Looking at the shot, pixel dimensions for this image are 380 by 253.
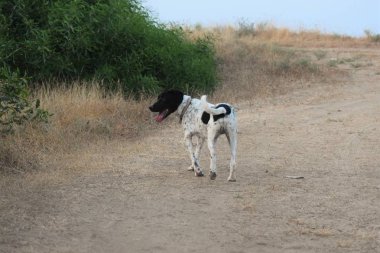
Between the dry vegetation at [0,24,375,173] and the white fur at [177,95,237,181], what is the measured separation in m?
1.98

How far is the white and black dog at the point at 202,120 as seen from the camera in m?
8.20

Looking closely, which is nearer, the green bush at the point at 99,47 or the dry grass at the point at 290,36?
the green bush at the point at 99,47

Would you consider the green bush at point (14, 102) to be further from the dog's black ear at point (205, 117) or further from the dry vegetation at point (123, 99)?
the dog's black ear at point (205, 117)

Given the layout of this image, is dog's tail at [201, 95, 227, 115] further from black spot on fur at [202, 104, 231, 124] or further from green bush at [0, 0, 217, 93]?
green bush at [0, 0, 217, 93]

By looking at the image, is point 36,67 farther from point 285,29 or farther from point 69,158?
point 285,29

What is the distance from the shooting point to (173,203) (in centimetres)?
713

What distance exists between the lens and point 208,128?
8.32 m

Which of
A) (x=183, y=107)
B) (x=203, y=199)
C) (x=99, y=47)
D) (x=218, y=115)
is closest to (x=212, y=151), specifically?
(x=218, y=115)

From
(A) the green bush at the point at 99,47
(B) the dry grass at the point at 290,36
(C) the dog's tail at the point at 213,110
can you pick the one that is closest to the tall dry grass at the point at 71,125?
(A) the green bush at the point at 99,47

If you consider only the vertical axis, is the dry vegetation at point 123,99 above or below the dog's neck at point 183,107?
below

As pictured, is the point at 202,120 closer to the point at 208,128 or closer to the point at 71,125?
the point at 208,128

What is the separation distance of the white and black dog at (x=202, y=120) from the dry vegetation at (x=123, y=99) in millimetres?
1849

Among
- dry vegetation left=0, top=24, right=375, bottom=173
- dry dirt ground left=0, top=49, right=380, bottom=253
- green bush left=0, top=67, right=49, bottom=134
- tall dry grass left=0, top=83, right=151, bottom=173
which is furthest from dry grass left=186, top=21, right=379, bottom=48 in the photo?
green bush left=0, top=67, right=49, bottom=134

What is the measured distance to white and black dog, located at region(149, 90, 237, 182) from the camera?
26.9 ft
